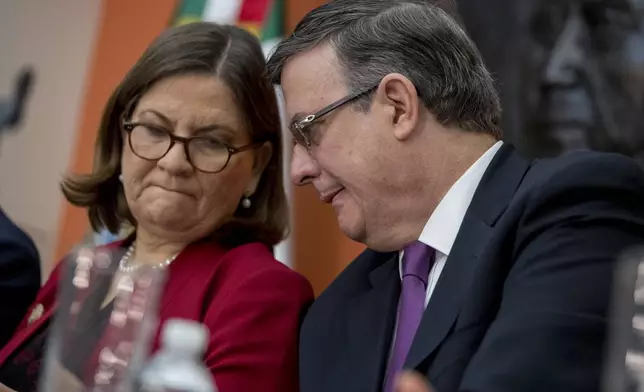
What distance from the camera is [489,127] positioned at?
1216mm

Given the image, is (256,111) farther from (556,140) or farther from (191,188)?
(556,140)

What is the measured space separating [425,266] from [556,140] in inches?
41.3

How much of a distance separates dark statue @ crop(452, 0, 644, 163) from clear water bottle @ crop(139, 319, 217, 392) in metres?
1.40

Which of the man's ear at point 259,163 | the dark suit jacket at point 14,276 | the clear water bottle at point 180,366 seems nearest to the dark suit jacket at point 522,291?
the clear water bottle at point 180,366

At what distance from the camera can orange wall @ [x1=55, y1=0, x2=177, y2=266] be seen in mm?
2652

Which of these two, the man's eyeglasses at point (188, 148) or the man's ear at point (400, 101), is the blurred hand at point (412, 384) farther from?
the man's eyeglasses at point (188, 148)

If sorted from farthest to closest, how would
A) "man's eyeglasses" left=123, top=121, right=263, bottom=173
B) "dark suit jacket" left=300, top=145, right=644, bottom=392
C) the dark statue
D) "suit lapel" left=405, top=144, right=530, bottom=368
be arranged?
the dark statue < "man's eyeglasses" left=123, top=121, right=263, bottom=173 < "suit lapel" left=405, top=144, right=530, bottom=368 < "dark suit jacket" left=300, top=145, right=644, bottom=392

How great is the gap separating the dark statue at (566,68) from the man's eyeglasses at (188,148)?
0.80m

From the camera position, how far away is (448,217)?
3.75 ft

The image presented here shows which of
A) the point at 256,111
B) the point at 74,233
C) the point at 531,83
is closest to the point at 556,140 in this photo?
the point at 531,83

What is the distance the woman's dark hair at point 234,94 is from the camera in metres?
1.45

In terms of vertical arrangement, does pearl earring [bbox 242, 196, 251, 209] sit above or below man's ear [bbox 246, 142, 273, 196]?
below

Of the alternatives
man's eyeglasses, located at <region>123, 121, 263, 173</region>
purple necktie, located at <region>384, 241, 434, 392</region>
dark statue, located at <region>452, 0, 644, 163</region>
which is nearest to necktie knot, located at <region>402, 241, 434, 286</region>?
purple necktie, located at <region>384, 241, 434, 392</region>

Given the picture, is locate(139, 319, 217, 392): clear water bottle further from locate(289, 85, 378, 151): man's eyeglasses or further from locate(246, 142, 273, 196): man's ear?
locate(246, 142, 273, 196): man's ear
